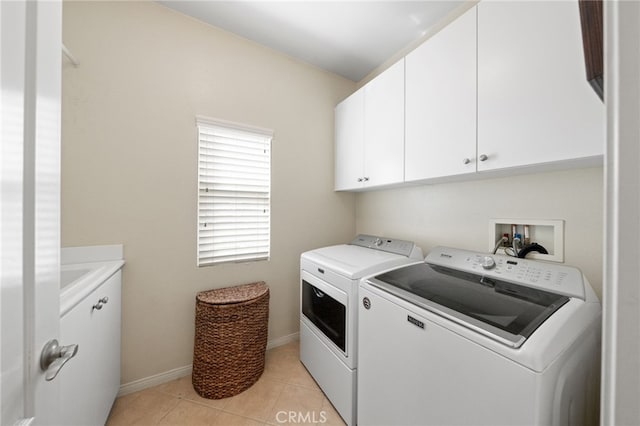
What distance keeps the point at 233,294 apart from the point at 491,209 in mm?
1880

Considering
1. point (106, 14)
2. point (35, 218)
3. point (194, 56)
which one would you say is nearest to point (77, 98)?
point (106, 14)

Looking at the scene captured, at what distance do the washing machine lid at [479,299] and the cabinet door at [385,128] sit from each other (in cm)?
71

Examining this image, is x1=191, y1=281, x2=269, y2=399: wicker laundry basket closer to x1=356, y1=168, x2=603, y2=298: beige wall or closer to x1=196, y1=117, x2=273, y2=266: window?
x1=196, y1=117, x2=273, y2=266: window

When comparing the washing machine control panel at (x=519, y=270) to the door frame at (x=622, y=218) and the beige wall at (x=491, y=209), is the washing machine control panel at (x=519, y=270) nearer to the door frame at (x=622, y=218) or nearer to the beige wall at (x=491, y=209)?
the beige wall at (x=491, y=209)

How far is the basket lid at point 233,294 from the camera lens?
5.34 feet

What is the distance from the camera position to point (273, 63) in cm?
211

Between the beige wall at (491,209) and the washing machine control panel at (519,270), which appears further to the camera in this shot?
the beige wall at (491,209)

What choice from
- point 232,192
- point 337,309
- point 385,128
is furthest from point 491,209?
point 232,192

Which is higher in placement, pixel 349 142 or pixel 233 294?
pixel 349 142

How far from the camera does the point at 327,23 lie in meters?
1.77

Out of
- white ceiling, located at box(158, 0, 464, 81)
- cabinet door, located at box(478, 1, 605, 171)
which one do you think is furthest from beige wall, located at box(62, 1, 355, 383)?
cabinet door, located at box(478, 1, 605, 171)

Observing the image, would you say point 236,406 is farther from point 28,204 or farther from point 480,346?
point 28,204

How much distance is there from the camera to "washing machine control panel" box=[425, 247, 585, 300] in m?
0.95

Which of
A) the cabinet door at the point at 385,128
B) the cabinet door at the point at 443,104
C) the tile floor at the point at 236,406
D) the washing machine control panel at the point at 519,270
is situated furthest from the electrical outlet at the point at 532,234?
the tile floor at the point at 236,406
